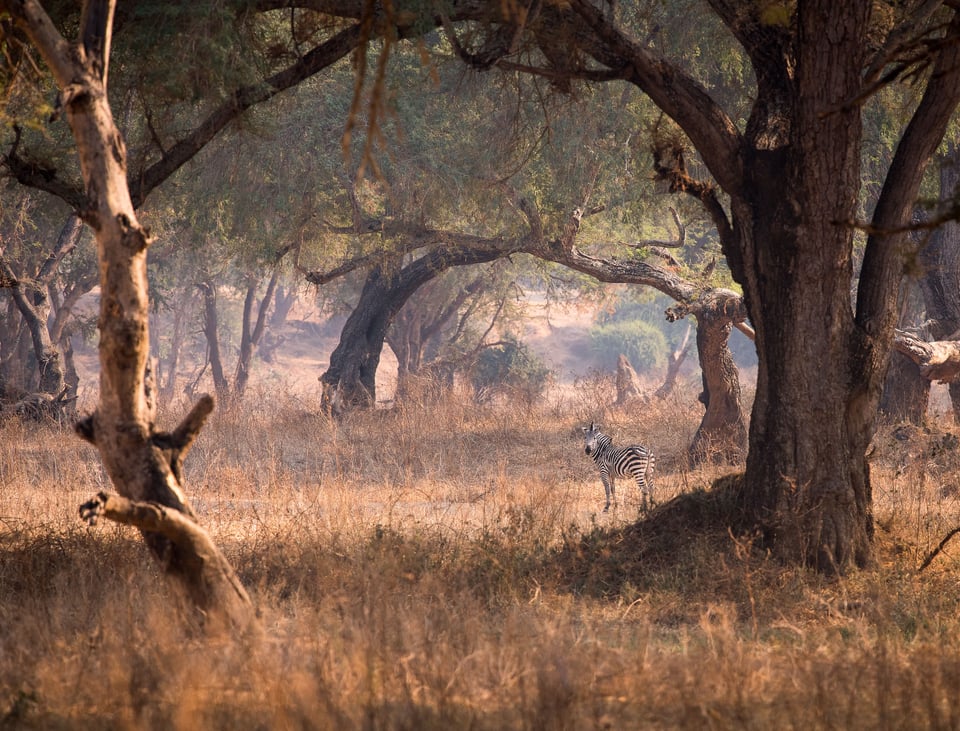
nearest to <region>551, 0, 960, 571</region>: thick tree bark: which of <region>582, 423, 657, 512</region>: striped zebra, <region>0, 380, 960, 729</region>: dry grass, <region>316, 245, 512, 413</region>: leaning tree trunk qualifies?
<region>0, 380, 960, 729</region>: dry grass

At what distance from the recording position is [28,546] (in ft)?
23.3

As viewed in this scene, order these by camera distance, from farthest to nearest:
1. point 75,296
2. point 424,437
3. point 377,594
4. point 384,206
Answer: point 75,296 → point 384,206 → point 424,437 → point 377,594

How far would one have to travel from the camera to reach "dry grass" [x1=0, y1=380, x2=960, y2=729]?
4.28 metres

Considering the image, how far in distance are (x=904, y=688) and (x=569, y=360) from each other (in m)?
47.7

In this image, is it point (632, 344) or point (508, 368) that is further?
point (632, 344)

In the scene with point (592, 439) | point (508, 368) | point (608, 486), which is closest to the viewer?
point (608, 486)

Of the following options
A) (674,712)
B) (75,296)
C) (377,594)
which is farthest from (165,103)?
(75,296)

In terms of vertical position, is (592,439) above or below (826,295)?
below

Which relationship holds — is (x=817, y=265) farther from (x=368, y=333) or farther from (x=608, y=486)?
Result: (x=368, y=333)

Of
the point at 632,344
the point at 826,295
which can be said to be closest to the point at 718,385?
the point at 826,295

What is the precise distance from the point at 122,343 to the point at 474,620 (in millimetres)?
2439

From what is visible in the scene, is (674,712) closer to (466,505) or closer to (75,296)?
(466,505)

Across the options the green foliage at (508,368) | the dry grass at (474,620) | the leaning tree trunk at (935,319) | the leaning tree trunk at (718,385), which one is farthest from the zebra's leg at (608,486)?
the green foliage at (508,368)

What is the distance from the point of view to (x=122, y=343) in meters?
5.09
